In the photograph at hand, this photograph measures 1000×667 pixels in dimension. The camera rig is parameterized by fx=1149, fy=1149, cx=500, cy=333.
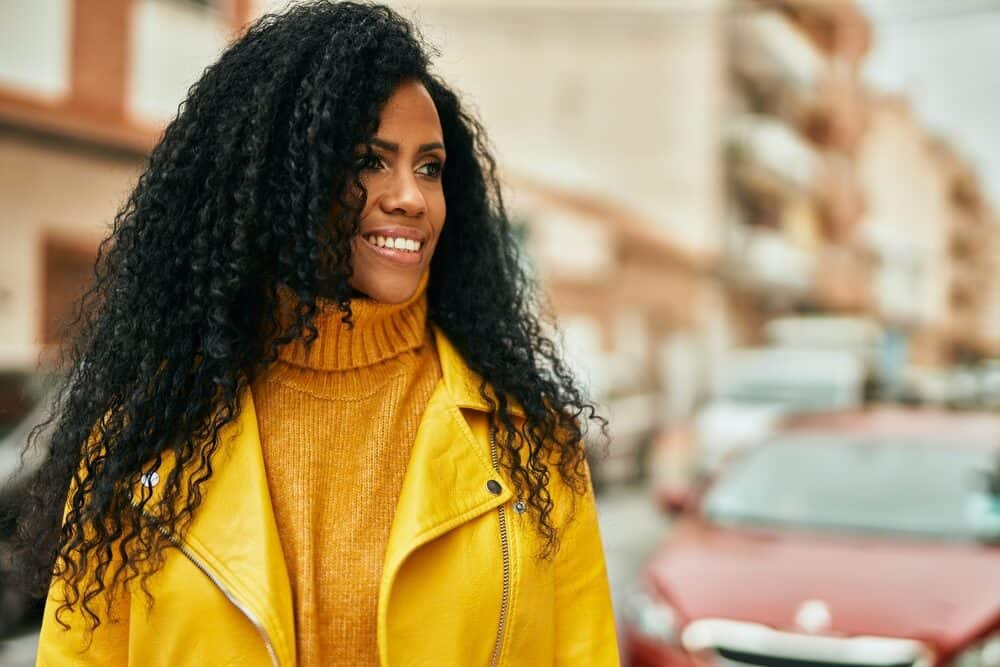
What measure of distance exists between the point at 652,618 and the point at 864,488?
5.28ft

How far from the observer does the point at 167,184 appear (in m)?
1.89

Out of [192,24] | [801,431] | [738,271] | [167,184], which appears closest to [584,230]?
[738,271]

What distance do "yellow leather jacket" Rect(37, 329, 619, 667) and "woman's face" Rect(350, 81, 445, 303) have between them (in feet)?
0.71

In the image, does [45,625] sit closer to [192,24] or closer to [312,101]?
[312,101]

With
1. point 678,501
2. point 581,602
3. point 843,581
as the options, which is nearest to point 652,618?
point 843,581

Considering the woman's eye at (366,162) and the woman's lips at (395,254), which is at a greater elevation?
the woman's eye at (366,162)

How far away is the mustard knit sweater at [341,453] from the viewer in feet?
5.69

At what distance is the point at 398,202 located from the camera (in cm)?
180

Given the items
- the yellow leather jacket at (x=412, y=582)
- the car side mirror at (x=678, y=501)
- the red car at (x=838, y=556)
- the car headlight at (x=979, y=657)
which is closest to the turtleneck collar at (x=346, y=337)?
the yellow leather jacket at (x=412, y=582)

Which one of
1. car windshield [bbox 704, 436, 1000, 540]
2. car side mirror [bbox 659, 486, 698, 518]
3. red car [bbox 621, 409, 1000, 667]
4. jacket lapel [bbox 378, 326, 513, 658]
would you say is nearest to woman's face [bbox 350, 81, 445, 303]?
jacket lapel [bbox 378, 326, 513, 658]

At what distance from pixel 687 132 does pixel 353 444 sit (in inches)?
1019

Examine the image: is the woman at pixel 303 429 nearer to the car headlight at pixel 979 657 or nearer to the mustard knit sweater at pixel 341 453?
the mustard knit sweater at pixel 341 453

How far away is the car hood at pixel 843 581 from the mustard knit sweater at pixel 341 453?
9.40ft

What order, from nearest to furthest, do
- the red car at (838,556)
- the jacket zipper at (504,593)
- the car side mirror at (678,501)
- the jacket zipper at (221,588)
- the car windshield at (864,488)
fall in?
1. the jacket zipper at (221,588)
2. the jacket zipper at (504,593)
3. the red car at (838,556)
4. the car windshield at (864,488)
5. the car side mirror at (678,501)
